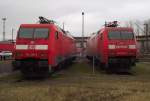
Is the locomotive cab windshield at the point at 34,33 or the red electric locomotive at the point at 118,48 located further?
the red electric locomotive at the point at 118,48

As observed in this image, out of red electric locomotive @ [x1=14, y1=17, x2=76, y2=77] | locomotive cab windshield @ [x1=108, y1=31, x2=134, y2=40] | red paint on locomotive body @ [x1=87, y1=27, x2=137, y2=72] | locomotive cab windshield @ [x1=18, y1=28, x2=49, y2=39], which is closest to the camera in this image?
red electric locomotive @ [x1=14, y1=17, x2=76, y2=77]

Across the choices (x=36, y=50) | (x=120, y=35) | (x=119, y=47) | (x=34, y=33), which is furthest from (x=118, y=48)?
(x=36, y=50)

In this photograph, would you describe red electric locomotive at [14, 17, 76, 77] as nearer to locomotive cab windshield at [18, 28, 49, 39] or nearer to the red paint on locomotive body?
locomotive cab windshield at [18, 28, 49, 39]

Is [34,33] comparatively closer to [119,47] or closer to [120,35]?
[119,47]

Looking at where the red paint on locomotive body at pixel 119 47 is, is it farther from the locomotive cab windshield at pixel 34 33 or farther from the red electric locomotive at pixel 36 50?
the locomotive cab windshield at pixel 34 33

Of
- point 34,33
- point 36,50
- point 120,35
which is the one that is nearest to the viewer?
point 36,50

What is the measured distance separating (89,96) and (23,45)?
10.4m

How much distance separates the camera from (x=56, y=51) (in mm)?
24953

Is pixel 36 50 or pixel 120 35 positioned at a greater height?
pixel 120 35

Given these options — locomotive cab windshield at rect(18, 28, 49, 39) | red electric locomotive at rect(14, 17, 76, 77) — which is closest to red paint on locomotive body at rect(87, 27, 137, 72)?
red electric locomotive at rect(14, 17, 76, 77)

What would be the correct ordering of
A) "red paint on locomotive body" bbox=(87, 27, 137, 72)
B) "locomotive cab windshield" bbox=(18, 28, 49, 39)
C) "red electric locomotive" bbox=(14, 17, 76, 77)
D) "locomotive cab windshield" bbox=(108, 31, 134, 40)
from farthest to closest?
"locomotive cab windshield" bbox=(108, 31, 134, 40) → "red paint on locomotive body" bbox=(87, 27, 137, 72) → "locomotive cab windshield" bbox=(18, 28, 49, 39) → "red electric locomotive" bbox=(14, 17, 76, 77)

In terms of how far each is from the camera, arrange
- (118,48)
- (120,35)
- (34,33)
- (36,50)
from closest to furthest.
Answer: (36,50) → (34,33) → (118,48) → (120,35)

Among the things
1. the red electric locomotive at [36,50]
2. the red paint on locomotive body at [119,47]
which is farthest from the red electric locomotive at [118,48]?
the red electric locomotive at [36,50]

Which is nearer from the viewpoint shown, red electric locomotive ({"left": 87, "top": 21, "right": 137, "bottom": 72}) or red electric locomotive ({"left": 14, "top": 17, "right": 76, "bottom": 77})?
red electric locomotive ({"left": 14, "top": 17, "right": 76, "bottom": 77})
